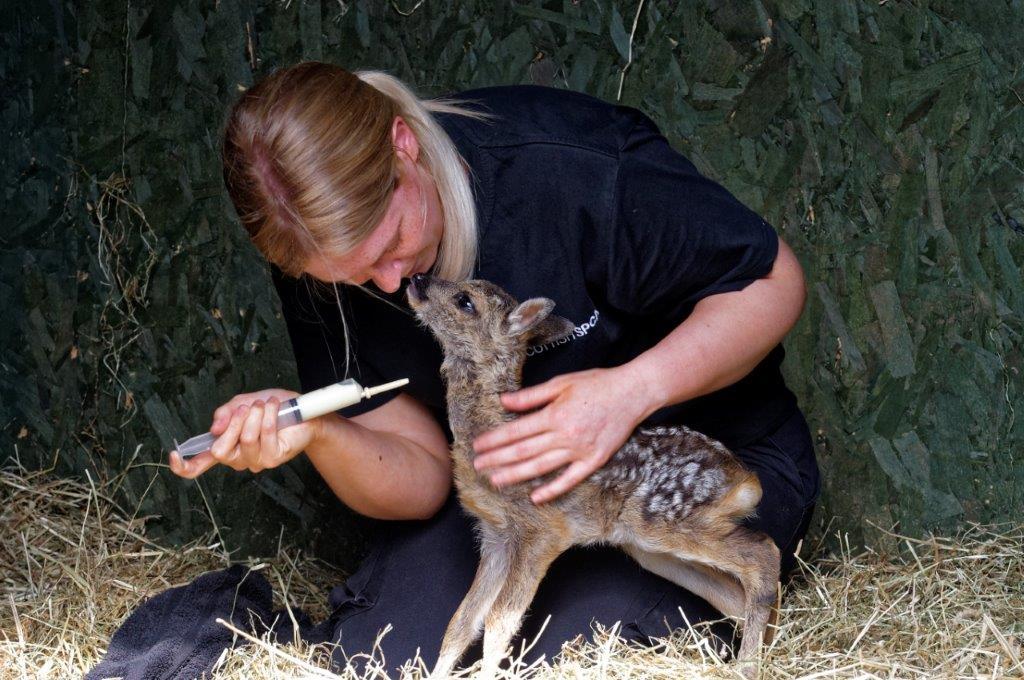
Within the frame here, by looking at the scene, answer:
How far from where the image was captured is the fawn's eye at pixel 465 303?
3059 millimetres

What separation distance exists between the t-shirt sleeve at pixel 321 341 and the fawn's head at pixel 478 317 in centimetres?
38

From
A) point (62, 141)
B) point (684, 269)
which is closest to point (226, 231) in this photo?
point (62, 141)

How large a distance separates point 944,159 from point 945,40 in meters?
0.38

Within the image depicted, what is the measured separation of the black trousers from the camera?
3.26 metres

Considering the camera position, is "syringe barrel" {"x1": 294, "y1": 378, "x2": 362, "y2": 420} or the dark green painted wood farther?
the dark green painted wood

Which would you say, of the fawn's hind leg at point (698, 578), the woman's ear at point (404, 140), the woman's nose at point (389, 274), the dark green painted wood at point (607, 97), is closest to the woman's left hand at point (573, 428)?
the woman's nose at point (389, 274)

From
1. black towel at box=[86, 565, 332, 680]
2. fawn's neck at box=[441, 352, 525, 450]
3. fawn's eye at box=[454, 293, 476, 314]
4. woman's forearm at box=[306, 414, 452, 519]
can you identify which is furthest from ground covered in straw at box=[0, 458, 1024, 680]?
fawn's eye at box=[454, 293, 476, 314]

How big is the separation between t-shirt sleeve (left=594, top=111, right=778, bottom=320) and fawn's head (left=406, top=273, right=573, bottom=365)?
9.6 inches

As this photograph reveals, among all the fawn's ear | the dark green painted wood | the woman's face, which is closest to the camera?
the woman's face

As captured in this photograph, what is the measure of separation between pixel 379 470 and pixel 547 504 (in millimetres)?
558

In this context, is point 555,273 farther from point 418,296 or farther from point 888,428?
point 888,428

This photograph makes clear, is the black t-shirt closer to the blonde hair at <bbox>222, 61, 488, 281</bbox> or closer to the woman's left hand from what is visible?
the woman's left hand

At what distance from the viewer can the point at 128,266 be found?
169 inches

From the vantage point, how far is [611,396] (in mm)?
2795
